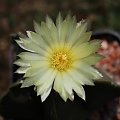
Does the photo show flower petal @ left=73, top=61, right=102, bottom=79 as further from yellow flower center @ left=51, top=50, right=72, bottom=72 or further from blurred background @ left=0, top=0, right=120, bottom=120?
blurred background @ left=0, top=0, right=120, bottom=120

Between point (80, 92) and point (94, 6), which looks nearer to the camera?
point (80, 92)

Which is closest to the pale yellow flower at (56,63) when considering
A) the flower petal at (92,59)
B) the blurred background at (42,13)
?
the flower petal at (92,59)

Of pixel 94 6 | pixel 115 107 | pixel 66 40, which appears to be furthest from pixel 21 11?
pixel 66 40

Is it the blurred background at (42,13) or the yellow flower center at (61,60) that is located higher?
the blurred background at (42,13)

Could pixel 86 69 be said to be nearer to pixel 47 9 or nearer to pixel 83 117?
pixel 83 117

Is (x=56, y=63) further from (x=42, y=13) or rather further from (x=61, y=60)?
(x=42, y=13)

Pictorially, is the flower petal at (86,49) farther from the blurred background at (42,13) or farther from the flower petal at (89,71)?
the blurred background at (42,13)

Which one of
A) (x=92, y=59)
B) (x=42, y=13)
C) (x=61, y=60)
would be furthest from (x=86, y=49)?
(x=42, y=13)
